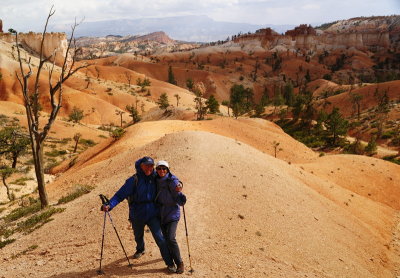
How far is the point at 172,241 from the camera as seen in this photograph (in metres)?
7.64

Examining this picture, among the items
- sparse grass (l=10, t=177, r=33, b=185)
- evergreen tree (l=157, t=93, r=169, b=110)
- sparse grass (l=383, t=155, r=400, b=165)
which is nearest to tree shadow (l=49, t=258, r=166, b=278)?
sparse grass (l=10, t=177, r=33, b=185)

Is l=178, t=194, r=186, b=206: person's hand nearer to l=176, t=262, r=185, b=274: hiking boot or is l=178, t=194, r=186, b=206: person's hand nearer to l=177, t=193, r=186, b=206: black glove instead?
l=177, t=193, r=186, b=206: black glove

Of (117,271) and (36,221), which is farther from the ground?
(117,271)

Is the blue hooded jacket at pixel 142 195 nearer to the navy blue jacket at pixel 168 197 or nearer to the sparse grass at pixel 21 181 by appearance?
the navy blue jacket at pixel 168 197

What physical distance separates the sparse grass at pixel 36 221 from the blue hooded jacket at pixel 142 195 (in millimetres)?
6051

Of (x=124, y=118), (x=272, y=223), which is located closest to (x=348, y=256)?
(x=272, y=223)

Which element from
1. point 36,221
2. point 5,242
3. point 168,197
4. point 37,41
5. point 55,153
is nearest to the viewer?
point 168,197

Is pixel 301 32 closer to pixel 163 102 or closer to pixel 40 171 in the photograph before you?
pixel 163 102

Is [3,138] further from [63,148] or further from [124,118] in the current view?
[124,118]

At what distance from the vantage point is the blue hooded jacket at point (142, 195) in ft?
25.5

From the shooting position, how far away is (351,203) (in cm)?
2006

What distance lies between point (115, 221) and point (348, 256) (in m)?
8.81

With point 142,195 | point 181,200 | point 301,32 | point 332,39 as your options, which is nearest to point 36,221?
point 142,195

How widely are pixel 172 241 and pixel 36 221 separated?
7632 mm
